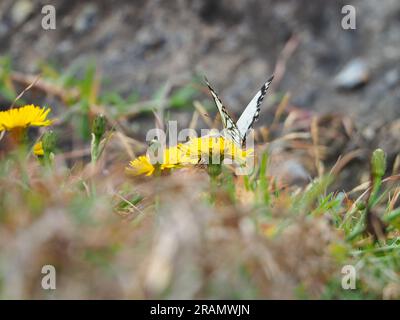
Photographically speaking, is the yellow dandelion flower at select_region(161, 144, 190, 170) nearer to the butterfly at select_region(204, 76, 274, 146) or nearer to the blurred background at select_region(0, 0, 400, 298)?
the butterfly at select_region(204, 76, 274, 146)

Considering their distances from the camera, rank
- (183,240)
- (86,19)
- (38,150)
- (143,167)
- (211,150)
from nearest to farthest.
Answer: (183,240) < (211,150) < (143,167) < (38,150) < (86,19)

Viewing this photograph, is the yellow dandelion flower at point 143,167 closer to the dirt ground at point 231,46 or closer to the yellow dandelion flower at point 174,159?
the yellow dandelion flower at point 174,159

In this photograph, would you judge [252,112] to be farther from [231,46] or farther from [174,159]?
[231,46]

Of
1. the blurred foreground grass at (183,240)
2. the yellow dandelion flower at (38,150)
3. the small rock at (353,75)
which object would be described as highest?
the small rock at (353,75)

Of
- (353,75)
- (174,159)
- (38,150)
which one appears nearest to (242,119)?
(174,159)

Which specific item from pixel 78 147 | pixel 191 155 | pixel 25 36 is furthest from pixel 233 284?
pixel 25 36

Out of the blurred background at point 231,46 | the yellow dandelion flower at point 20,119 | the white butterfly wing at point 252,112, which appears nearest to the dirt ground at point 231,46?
the blurred background at point 231,46
